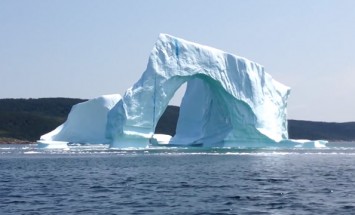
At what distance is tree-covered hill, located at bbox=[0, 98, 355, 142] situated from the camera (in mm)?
107312

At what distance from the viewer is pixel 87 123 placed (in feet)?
181

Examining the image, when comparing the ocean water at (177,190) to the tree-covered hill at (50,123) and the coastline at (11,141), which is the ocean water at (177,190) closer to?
the coastline at (11,141)

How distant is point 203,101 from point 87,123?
9.99 metres

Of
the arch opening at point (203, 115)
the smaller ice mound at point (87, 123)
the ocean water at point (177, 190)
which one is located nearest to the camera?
the ocean water at point (177, 190)

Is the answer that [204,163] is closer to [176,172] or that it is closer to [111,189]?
[176,172]

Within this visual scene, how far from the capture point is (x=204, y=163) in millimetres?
32312

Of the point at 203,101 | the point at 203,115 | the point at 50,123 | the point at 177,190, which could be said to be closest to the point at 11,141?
the point at 50,123

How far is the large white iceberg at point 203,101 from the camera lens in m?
41.3

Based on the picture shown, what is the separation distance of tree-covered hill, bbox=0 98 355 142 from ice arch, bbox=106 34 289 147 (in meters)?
55.7

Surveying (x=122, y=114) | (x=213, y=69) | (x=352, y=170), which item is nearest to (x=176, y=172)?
(x=352, y=170)

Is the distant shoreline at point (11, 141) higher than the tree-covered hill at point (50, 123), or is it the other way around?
the tree-covered hill at point (50, 123)

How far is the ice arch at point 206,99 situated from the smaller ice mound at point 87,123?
22.3ft

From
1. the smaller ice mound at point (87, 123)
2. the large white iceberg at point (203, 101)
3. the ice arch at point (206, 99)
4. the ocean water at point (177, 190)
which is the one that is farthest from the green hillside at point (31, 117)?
the ocean water at point (177, 190)

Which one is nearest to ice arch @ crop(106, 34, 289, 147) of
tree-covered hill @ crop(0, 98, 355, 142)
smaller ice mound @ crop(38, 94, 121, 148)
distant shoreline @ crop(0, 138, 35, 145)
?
smaller ice mound @ crop(38, 94, 121, 148)
